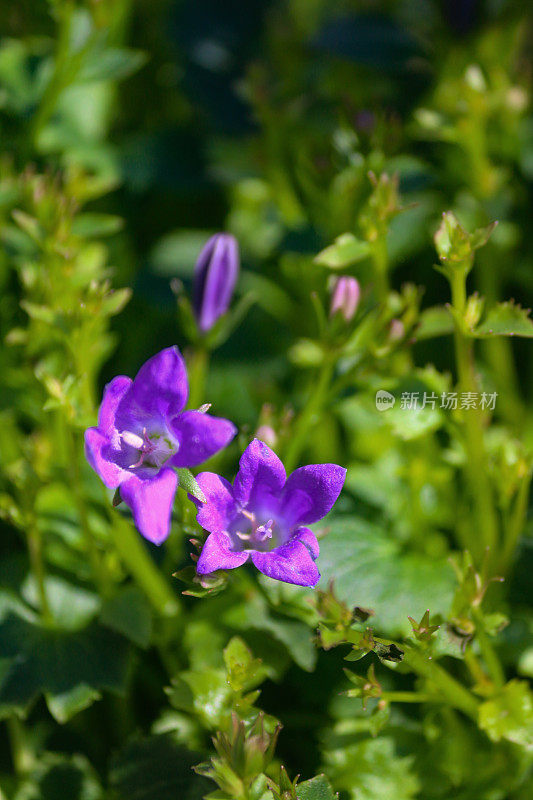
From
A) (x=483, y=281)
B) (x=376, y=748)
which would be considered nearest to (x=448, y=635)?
(x=376, y=748)

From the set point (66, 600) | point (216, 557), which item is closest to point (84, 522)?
point (66, 600)

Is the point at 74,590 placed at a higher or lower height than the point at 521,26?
lower

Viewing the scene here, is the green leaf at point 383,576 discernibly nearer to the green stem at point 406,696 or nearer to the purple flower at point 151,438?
the green stem at point 406,696

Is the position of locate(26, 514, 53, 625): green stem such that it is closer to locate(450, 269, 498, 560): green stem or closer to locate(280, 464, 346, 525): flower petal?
locate(280, 464, 346, 525): flower petal

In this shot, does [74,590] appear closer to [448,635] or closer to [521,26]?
[448,635]

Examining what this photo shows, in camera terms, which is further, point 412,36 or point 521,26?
point 412,36

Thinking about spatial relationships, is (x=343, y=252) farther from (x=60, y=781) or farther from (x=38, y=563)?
(x=60, y=781)
